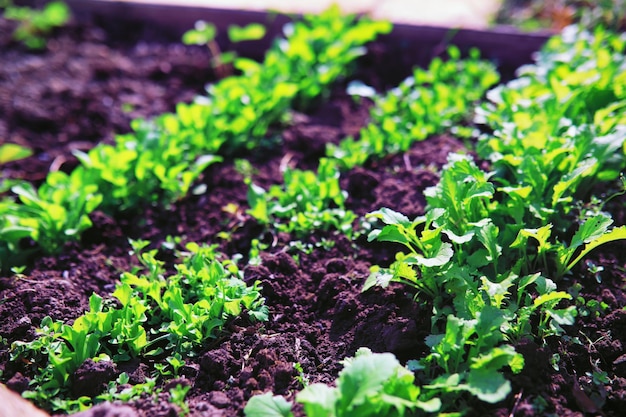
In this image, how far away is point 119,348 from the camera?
234 cm

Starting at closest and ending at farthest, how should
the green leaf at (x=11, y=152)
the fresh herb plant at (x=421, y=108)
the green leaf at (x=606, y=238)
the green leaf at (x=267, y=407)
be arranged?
the green leaf at (x=267, y=407)
the green leaf at (x=606, y=238)
the fresh herb plant at (x=421, y=108)
the green leaf at (x=11, y=152)

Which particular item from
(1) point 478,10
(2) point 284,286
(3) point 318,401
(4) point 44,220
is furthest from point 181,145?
(1) point 478,10

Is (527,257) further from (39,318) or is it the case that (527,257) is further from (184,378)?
(39,318)

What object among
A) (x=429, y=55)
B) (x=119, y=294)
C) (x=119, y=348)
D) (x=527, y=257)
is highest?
(x=429, y=55)

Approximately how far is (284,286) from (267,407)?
72cm

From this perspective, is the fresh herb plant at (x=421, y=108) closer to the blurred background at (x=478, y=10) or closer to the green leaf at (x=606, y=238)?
the blurred background at (x=478, y=10)

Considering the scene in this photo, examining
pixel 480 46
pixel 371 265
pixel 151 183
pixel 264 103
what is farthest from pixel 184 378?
pixel 480 46

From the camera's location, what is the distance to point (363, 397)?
1.80 meters

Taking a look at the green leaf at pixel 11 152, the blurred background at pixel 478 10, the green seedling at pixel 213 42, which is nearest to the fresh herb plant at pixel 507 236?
the blurred background at pixel 478 10

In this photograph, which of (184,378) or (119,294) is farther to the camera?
(119,294)

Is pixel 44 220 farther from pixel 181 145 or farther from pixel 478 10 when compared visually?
pixel 478 10

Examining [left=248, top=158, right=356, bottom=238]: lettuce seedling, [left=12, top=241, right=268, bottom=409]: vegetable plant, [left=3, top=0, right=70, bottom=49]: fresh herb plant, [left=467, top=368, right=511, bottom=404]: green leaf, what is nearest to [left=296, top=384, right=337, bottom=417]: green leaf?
[left=467, top=368, right=511, bottom=404]: green leaf

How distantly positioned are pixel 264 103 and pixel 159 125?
629 millimetres

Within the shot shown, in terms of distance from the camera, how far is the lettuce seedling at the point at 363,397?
1810 millimetres
